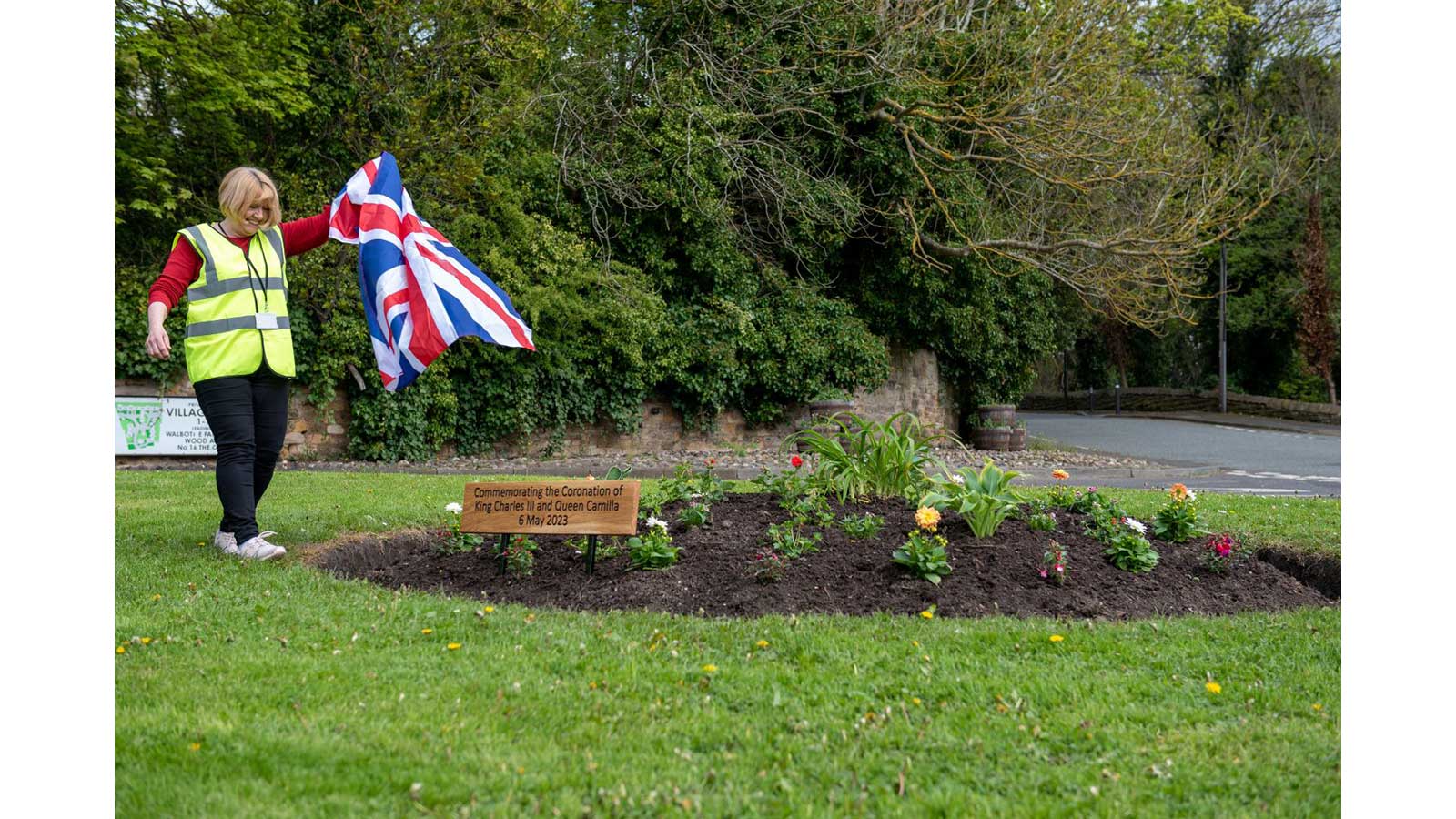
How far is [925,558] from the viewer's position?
4.66 m

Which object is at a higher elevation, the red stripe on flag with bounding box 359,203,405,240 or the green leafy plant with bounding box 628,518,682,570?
the red stripe on flag with bounding box 359,203,405,240

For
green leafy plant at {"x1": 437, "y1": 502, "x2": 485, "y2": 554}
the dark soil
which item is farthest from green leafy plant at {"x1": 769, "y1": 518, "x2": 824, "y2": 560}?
green leafy plant at {"x1": 437, "y1": 502, "x2": 485, "y2": 554}

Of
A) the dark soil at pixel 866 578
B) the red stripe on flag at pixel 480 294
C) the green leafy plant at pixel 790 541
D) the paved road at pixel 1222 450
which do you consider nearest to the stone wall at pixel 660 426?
the paved road at pixel 1222 450

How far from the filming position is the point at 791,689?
327 centimetres

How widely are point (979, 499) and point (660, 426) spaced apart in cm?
1250

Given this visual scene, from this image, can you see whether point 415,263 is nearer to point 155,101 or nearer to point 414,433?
point 414,433

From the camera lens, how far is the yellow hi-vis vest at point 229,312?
520 cm

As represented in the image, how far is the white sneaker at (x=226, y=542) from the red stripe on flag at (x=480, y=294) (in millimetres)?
1927

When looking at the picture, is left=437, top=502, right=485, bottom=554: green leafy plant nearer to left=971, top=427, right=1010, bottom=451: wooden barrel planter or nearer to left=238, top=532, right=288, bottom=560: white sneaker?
left=238, top=532, right=288, bottom=560: white sneaker

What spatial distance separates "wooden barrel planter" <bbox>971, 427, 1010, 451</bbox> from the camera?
1908cm

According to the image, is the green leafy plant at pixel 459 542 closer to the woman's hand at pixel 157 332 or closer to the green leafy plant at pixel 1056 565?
the woman's hand at pixel 157 332

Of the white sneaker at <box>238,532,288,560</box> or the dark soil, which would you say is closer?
the dark soil

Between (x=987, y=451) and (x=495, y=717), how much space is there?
16.7 m

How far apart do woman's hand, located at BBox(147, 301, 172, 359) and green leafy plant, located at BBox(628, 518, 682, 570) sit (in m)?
2.46
